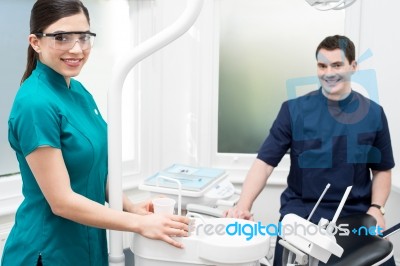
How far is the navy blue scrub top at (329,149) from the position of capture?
174cm

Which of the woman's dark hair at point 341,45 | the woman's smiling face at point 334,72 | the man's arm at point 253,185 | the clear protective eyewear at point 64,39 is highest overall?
the woman's dark hair at point 341,45

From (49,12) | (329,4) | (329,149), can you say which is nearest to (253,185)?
(329,149)

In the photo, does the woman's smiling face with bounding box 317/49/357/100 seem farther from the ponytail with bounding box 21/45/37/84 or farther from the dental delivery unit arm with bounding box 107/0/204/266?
the ponytail with bounding box 21/45/37/84

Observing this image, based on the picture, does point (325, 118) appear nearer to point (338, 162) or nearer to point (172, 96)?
point (338, 162)

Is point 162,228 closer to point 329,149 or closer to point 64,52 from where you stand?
point 64,52

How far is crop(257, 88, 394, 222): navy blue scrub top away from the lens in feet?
5.72

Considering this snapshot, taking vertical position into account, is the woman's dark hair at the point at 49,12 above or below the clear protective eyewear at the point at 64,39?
above

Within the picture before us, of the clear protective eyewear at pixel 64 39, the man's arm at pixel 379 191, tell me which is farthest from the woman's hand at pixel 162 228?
the man's arm at pixel 379 191

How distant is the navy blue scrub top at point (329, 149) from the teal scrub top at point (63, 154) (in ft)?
2.97

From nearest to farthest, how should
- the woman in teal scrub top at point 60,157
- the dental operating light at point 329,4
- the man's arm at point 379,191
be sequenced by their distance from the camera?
the woman in teal scrub top at point 60,157
the dental operating light at point 329,4
the man's arm at point 379,191

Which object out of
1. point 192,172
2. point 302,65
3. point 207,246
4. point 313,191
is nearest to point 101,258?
point 207,246

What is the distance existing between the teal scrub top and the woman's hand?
0.21 metres

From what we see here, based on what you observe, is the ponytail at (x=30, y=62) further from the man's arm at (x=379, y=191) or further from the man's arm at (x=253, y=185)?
the man's arm at (x=379, y=191)

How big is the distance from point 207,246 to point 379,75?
1.75 metres
